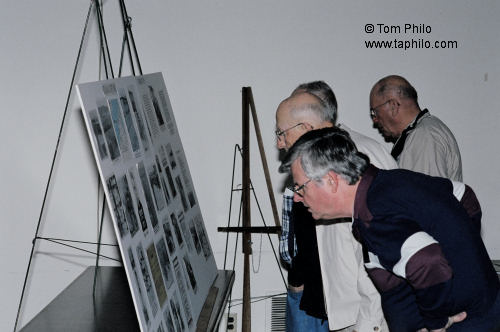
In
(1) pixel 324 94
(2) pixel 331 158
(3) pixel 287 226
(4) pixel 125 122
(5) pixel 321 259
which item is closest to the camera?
(2) pixel 331 158

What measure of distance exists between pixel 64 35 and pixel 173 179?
1533 mm

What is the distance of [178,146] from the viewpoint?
3420 mm

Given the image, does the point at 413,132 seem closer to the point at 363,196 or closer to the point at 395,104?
the point at 395,104

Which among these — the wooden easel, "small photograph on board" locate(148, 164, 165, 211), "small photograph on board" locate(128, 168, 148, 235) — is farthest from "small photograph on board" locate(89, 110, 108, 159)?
the wooden easel

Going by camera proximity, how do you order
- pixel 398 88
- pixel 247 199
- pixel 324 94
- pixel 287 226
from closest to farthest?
pixel 287 226 < pixel 324 94 < pixel 398 88 < pixel 247 199

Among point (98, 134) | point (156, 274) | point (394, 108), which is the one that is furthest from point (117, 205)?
point (394, 108)

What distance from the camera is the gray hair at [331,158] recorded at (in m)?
1.89

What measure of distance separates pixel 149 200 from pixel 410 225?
1046 millimetres

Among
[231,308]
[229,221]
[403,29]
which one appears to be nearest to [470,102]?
[403,29]

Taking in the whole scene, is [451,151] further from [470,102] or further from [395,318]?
[395,318]

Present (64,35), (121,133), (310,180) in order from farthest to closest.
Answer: (64,35)
(121,133)
(310,180)

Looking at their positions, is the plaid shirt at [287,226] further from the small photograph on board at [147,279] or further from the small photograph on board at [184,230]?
the small photograph on board at [147,279]

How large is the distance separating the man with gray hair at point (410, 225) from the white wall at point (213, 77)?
221 centimetres

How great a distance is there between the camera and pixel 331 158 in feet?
6.21
